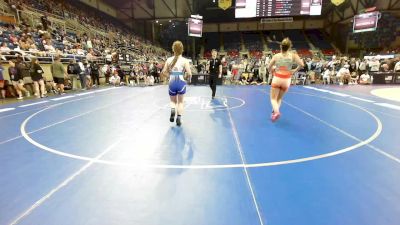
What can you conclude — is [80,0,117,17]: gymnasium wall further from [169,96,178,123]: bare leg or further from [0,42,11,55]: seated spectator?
[169,96,178,123]: bare leg

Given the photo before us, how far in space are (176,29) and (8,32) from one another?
2661 cm

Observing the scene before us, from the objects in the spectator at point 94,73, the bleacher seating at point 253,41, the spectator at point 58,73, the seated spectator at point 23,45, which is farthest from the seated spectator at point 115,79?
the bleacher seating at point 253,41

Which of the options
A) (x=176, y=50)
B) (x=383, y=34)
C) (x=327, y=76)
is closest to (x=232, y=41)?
(x=383, y=34)

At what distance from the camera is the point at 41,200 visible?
258 centimetres

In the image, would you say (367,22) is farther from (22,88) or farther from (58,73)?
(22,88)

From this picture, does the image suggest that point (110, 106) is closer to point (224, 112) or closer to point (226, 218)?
point (224, 112)

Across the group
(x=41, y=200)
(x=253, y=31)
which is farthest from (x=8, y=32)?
(x=253, y=31)

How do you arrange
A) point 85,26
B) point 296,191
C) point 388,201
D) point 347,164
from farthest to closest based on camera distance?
point 85,26, point 347,164, point 296,191, point 388,201

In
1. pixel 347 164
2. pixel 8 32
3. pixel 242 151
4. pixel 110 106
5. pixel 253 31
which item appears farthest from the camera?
pixel 253 31

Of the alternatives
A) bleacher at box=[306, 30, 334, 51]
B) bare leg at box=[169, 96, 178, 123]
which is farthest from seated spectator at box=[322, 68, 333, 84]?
bleacher at box=[306, 30, 334, 51]

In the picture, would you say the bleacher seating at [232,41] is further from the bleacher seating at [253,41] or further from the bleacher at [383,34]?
the bleacher at [383,34]

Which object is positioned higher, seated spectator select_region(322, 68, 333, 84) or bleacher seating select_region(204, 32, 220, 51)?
bleacher seating select_region(204, 32, 220, 51)

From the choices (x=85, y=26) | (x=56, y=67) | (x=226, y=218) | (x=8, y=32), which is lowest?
(x=226, y=218)

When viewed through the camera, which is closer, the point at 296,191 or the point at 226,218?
the point at 226,218
